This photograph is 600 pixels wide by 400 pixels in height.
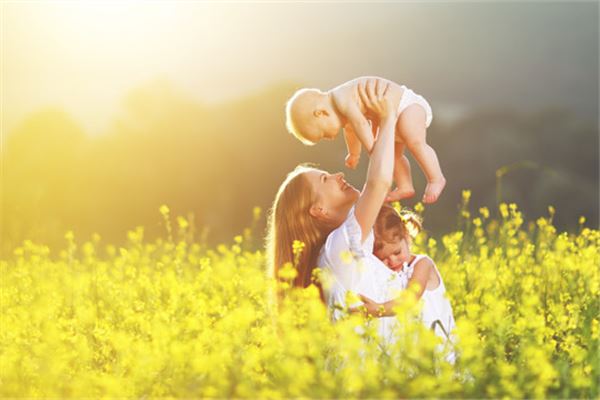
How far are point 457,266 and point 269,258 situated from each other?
5.19 feet

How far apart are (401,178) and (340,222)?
500 mm

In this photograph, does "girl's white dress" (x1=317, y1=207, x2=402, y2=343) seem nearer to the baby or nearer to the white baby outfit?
the baby

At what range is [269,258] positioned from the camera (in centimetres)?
493

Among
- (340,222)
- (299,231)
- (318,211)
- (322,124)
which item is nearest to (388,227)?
(340,222)

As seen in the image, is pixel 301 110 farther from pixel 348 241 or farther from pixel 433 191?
pixel 348 241

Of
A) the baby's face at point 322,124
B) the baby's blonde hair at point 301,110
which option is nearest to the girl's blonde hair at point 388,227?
the baby's face at point 322,124

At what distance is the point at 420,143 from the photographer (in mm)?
4871

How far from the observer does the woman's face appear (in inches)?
184

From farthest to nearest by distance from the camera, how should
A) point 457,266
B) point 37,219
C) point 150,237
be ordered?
point 150,237 → point 37,219 → point 457,266

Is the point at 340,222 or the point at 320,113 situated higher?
the point at 320,113

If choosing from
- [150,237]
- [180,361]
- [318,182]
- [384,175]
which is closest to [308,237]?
[318,182]

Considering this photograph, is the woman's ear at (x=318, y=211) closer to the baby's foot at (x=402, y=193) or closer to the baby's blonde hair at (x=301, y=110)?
the baby's foot at (x=402, y=193)

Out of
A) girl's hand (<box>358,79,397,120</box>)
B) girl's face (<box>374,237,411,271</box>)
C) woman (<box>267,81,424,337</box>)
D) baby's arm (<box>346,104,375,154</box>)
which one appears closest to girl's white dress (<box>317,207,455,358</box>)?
woman (<box>267,81,424,337</box>)

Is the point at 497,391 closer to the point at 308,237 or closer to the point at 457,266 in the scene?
the point at 308,237
